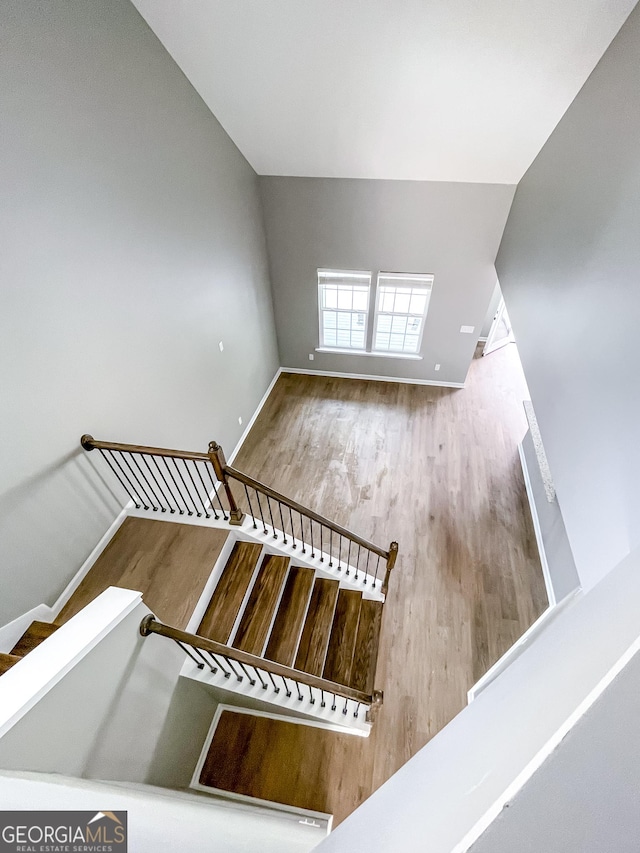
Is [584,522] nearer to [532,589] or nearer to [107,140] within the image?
[532,589]

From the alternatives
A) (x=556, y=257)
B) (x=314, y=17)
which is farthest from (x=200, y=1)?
(x=556, y=257)

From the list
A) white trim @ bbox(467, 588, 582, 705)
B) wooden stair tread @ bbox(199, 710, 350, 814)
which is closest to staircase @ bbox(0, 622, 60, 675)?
wooden stair tread @ bbox(199, 710, 350, 814)

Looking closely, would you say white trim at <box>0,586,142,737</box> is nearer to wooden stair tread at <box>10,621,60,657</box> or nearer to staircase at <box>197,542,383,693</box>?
wooden stair tread at <box>10,621,60,657</box>

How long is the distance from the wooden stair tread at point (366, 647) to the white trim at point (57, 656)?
7.15ft

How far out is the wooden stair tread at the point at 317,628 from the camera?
2895 mm

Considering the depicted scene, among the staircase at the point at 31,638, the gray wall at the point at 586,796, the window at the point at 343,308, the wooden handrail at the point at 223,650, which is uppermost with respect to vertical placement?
the window at the point at 343,308

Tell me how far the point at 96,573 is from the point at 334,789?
240 centimetres

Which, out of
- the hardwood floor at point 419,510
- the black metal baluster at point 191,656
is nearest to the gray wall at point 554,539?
the hardwood floor at point 419,510

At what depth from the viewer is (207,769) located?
107 inches

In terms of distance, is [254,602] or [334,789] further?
[254,602]

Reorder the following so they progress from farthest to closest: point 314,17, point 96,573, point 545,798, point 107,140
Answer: point 96,573 → point 314,17 → point 107,140 → point 545,798

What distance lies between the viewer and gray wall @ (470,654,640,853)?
333mm

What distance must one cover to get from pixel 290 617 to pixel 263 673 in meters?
0.53

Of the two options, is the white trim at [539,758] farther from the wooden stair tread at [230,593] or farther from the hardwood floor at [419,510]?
the hardwood floor at [419,510]
